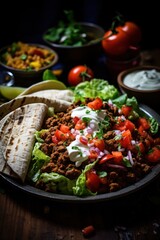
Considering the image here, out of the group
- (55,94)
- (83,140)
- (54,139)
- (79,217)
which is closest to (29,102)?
(55,94)

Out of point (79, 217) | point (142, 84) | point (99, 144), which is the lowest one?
point (79, 217)

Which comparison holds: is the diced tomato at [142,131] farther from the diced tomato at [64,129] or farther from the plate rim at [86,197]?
the diced tomato at [64,129]

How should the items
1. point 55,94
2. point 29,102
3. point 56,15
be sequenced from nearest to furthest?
1. point 29,102
2. point 55,94
3. point 56,15

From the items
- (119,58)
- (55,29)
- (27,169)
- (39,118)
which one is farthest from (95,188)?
(55,29)

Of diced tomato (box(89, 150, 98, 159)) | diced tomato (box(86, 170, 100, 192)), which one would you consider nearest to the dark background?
diced tomato (box(89, 150, 98, 159))

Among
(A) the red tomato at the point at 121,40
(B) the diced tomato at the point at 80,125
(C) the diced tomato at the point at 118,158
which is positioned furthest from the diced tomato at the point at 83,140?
(A) the red tomato at the point at 121,40

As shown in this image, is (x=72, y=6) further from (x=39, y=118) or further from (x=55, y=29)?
(x=39, y=118)

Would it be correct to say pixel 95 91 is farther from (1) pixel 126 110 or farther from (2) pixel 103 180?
(2) pixel 103 180
